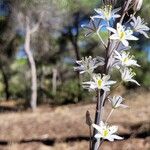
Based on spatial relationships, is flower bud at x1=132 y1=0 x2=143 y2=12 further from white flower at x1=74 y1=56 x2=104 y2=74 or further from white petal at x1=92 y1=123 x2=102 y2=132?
white petal at x1=92 y1=123 x2=102 y2=132

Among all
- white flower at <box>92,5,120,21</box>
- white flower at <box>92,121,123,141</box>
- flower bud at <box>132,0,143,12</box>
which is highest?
flower bud at <box>132,0,143,12</box>

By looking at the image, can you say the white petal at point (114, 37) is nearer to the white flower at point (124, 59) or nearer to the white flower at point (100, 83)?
the white flower at point (124, 59)

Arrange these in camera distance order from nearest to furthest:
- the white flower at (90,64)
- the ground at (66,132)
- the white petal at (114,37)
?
the white petal at (114,37), the white flower at (90,64), the ground at (66,132)

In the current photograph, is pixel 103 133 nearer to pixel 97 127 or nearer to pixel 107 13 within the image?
pixel 97 127

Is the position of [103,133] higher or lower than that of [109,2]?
lower

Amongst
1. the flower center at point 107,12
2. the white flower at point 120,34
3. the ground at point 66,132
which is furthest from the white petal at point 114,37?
the ground at point 66,132

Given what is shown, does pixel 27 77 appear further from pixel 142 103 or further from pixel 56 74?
Answer: pixel 142 103

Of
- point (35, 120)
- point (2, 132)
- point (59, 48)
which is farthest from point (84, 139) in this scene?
point (59, 48)

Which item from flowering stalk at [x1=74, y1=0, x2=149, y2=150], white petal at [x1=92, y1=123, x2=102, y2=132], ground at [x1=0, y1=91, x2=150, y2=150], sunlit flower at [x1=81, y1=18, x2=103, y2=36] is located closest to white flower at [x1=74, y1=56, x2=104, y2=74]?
flowering stalk at [x1=74, y1=0, x2=149, y2=150]

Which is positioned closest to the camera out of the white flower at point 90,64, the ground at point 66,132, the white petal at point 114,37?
the white petal at point 114,37

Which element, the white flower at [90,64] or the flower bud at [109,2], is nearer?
the flower bud at [109,2]

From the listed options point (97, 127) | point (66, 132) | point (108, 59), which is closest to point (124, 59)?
point (108, 59)
